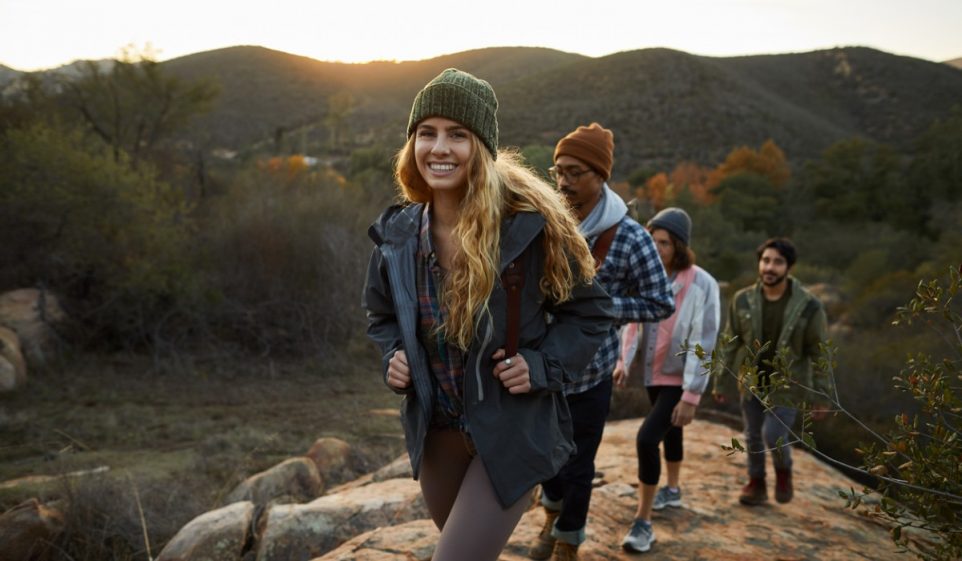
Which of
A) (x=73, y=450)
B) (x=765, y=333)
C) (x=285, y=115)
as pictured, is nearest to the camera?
(x=765, y=333)

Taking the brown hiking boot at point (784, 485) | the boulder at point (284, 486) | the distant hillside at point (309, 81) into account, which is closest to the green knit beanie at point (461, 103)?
the brown hiking boot at point (784, 485)

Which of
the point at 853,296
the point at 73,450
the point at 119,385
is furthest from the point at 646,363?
the point at 853,296

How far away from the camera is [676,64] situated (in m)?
46.8

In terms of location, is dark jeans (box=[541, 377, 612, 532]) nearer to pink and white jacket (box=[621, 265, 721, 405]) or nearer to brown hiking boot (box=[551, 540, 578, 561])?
brown hiking boot (box=[551, 540, 578, 561])

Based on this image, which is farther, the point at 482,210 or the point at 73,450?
the point at 73,450

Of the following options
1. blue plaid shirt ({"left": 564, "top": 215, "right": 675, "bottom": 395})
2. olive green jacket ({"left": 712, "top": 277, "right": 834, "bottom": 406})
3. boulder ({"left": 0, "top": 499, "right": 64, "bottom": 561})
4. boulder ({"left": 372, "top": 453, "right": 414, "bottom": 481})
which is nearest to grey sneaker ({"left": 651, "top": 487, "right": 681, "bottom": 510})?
olive green jacket ({"left": 712, "top": 277, "right": 834, "bottom": 406})

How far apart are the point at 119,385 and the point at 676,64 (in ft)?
143

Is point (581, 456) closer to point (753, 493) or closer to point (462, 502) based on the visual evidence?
point (462, 502)

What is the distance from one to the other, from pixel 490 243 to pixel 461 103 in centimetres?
45

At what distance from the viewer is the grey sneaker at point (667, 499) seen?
4.61m

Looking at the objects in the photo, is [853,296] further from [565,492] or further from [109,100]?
[109,100]

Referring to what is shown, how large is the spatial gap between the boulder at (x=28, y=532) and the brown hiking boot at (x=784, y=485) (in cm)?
536

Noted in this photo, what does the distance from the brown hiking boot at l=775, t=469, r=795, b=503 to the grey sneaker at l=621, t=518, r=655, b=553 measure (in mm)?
1537

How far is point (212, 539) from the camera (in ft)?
15.3
